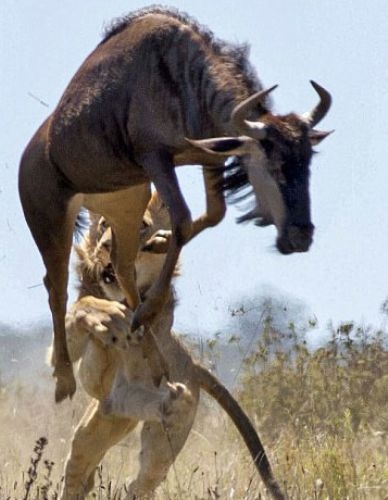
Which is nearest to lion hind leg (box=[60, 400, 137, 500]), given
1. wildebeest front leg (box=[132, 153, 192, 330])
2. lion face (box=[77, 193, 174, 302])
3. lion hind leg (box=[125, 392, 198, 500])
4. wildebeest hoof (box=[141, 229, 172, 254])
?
lion hind leg (box=[125, 392, 198, 500])

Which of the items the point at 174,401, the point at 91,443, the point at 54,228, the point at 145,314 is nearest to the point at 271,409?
the point at 91,443

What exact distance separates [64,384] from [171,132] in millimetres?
2431

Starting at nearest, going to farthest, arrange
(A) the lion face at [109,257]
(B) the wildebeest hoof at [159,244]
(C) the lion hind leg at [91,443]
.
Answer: (B) the wildebeest hoof at [159,244] → (C) the lion hind leg at [91,443] → (A) the lion face at [109,257]

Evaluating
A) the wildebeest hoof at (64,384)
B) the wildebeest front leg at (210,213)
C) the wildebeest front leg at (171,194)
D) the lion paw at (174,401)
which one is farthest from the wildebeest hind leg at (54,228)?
the wildebeest front leg at (171,194)

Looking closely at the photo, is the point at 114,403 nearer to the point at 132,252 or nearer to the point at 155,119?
the point at 132,252

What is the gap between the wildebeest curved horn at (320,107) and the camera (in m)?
11.2

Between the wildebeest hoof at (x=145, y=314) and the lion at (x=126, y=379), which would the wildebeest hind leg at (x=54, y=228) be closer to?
the lion at (x=126, y=379)

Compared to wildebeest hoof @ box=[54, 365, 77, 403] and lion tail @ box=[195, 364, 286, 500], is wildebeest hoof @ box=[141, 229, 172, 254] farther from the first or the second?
lion tail @ box=[195, 364, 286, 500]

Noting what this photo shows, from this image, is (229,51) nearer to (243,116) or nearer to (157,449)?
(243,116)

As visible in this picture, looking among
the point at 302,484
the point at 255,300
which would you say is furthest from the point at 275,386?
the point at 302,484

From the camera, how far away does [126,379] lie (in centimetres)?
1428

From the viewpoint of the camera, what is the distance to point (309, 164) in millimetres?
10945

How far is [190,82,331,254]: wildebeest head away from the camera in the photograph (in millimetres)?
10836

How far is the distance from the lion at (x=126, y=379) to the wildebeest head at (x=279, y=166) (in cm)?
216
